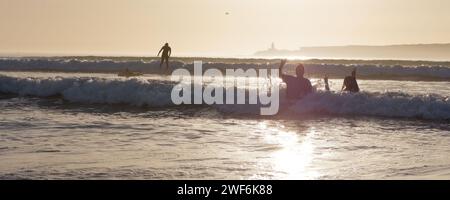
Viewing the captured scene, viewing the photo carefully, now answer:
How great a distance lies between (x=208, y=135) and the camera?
1219 cm

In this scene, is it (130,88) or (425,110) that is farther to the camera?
(130,88)

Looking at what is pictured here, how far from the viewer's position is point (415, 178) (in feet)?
26.8

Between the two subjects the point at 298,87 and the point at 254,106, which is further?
the point at 254,106

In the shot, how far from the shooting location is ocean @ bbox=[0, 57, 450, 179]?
8.74 m

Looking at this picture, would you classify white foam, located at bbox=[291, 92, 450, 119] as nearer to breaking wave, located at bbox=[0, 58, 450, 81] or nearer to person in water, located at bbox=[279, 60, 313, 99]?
person in water, located at bbox=[279, 60, 313, 99]

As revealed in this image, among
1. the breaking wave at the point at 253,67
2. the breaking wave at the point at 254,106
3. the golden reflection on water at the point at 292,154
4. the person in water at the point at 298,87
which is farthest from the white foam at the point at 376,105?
the breaking wave at the point at 253,67

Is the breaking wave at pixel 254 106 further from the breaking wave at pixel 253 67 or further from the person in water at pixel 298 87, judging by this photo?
the breaking wave at pixel 253 67

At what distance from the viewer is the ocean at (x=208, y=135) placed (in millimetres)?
8742

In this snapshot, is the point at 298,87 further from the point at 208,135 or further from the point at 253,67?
the point at 253,67

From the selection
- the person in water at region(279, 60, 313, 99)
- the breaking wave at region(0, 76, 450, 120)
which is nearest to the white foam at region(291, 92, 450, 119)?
the breaking wave at region(0, 76, 450, 120)

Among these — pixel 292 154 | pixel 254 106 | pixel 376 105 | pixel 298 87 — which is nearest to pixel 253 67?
pixel 254 106

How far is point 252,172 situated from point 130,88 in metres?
12.7
